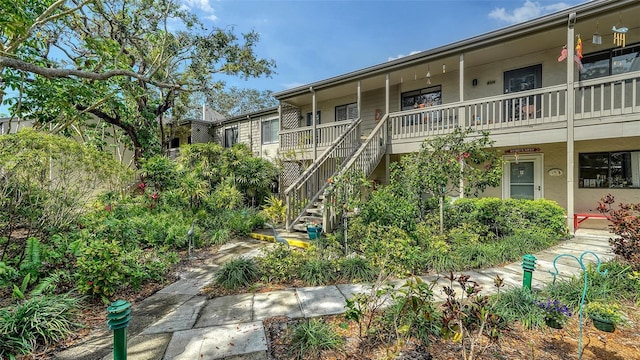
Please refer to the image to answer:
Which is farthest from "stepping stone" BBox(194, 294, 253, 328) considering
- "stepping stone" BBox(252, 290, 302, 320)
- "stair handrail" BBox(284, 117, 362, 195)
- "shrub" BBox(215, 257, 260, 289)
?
"stair handrail" BBox(284, 117, 362, 195)

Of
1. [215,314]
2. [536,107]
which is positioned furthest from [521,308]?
[536,107]

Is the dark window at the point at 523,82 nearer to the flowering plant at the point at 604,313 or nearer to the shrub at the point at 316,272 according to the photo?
the flowering plant at the point at 604,313

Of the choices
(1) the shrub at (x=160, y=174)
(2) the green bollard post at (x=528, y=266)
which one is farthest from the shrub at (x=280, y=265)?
(1) the shrub at (x=160, y=174)

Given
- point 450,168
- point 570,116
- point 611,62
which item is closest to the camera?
point 450,168

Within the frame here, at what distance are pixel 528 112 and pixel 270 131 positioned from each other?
11.8m

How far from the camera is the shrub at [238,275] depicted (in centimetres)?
441

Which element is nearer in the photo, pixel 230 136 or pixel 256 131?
pixel 256 131

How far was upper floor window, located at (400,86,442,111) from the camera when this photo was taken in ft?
35.2

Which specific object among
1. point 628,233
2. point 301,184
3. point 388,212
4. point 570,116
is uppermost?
point 570,116

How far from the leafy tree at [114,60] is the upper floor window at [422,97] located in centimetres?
778

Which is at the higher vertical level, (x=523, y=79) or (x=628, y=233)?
(x=523, y=79)

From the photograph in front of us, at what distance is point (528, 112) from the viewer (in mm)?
7543

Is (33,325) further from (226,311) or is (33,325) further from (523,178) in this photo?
(523,178)

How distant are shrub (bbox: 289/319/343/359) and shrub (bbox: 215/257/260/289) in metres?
1.87
